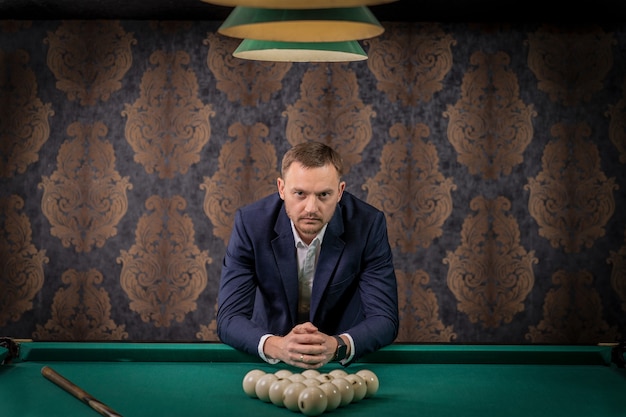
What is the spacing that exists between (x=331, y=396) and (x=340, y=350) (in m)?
0.55

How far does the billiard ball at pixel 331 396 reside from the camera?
215 cm

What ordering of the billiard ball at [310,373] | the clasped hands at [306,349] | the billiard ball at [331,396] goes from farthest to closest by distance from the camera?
1. the clasped hands at [306,349]
2. the billiard ball at [310,373]
3. the billiard ball at [331,396]

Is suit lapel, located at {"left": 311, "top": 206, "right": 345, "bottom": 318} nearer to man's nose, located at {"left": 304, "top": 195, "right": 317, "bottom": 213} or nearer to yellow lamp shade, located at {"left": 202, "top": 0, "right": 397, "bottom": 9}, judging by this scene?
man's nose, located at {"left": 304, "top": 195, "right": 317, "bottom": 213}

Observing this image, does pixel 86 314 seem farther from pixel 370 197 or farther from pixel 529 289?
pixel 529 289

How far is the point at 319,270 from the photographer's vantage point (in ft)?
10.5

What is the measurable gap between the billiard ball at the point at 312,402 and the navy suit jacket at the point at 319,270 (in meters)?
1.02

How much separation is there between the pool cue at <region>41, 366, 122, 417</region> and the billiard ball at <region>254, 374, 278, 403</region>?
0.41 m

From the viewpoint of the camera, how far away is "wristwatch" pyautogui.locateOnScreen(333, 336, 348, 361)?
2.69m

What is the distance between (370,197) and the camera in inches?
204

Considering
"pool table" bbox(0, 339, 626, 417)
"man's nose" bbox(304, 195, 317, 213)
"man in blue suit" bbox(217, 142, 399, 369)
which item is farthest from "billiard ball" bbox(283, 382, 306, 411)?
"man's nose" bbox(304, 195, 317, 213)

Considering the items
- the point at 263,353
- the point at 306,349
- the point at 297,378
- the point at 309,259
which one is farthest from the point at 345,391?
the point at 309,259

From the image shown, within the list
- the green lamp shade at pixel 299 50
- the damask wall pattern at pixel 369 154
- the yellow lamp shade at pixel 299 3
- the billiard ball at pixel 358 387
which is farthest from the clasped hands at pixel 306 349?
the damask wall pattern at pixel 369 154

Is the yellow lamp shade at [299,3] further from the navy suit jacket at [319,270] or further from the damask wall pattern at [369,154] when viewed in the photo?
the damask wall pattern at [369,154]

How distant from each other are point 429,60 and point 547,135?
92 centimetres
